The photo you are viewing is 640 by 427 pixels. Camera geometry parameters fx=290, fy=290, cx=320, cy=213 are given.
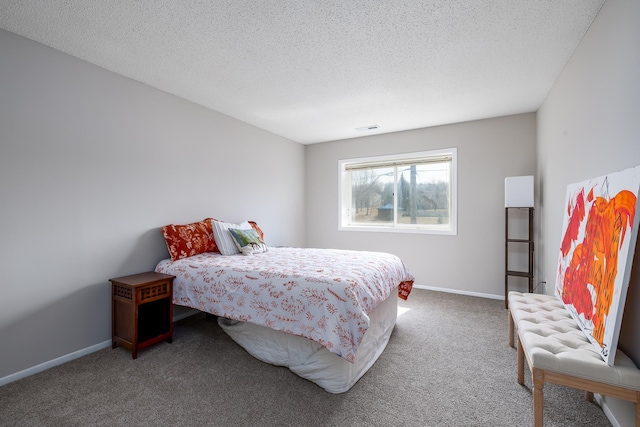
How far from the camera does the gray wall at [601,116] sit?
1.48 meters

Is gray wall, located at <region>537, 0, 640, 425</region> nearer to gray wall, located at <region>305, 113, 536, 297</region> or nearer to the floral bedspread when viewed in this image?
gray wall, located at <region>305, 113, 536, 297</region>

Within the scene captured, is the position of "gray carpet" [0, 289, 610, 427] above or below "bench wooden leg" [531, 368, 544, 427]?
below

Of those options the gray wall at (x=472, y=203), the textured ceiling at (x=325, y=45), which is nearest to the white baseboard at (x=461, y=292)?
the gray wall at (x=472, y=203)

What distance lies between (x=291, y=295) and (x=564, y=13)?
2.66 meters

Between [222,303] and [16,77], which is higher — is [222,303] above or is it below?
below

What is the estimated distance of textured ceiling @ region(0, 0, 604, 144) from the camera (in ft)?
6.18

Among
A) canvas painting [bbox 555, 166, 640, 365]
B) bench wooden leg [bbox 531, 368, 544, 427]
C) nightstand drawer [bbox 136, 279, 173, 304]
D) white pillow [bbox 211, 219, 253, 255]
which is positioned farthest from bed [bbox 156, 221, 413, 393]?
canvas painting [bbox 555, 166, 640, 365]

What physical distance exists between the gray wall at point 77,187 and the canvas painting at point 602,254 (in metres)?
3.53

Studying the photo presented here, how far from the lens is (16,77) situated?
2139mm

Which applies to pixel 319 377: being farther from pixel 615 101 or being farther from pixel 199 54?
pixel 199 54

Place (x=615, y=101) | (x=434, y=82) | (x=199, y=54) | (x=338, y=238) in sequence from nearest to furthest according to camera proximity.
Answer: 1. (x=615, y=101)
2. (x=199, y=54)
3. (x=434, y=82)
4. (x=338, y=238)

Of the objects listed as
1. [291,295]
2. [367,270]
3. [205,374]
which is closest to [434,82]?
[367,270]

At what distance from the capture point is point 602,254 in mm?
1573

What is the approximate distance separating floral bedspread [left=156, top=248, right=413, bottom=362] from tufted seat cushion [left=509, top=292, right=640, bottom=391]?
0.93m
